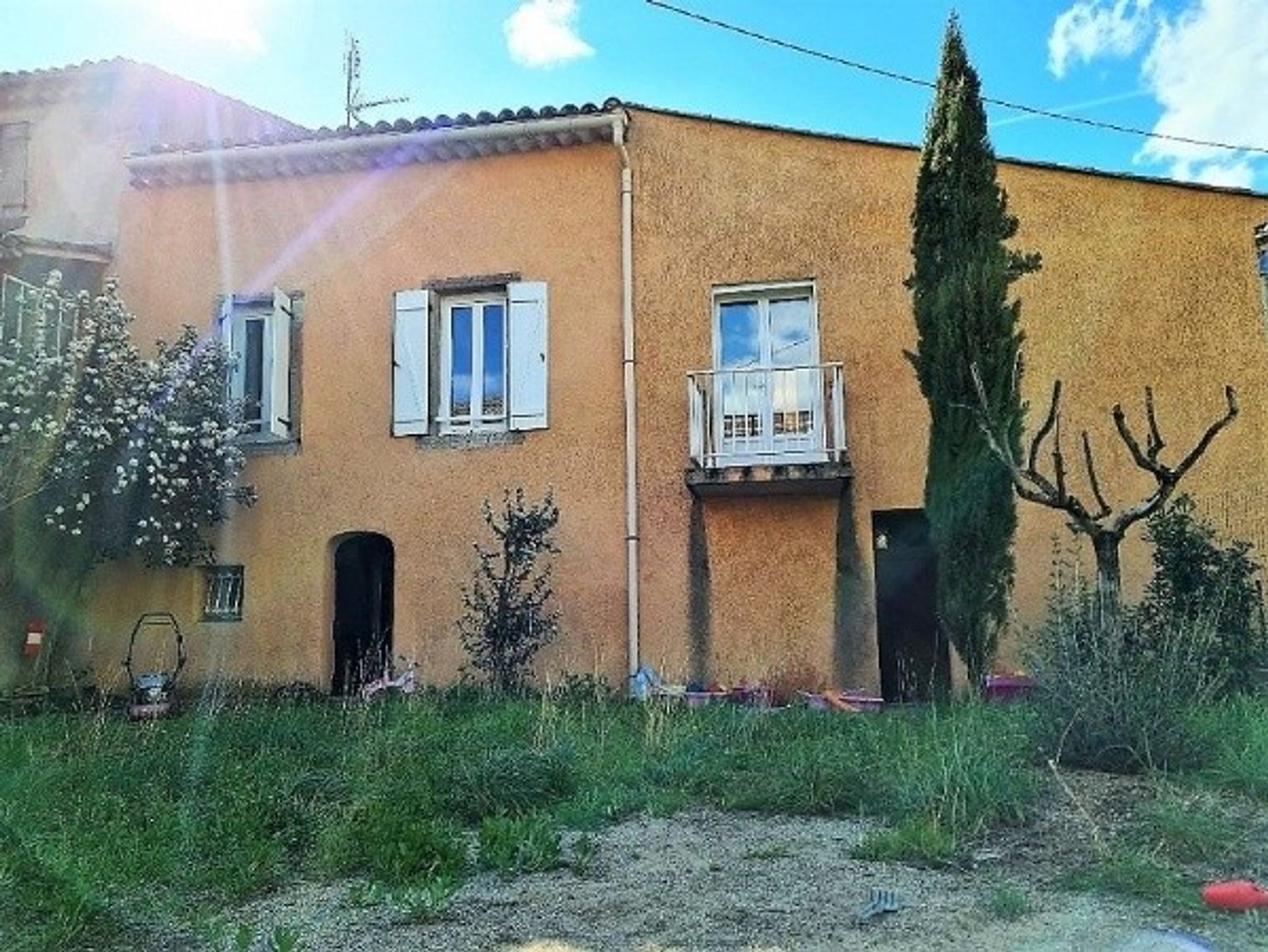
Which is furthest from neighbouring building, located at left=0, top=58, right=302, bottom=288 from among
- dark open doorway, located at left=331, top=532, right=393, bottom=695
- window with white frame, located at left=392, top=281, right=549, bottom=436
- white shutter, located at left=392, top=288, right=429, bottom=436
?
dark open doorway, located at left=331, top=532, right=393, bottom=695

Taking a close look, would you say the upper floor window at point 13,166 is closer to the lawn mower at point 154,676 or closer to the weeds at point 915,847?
the lawn mower at point 154,676

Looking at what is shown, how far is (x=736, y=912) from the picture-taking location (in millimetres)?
3760

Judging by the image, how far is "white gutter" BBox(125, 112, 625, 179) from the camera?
35.5ft

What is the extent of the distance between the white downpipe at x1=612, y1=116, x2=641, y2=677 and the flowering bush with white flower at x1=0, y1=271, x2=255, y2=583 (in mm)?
3898

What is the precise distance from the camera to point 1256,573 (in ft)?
30.2

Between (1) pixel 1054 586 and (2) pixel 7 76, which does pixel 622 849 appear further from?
(2) pixel 7 76

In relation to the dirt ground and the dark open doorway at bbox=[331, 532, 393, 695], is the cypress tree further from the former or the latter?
the dark open doorway at bbox=[331, 532, 393, 695]

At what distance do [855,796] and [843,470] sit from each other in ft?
16.3

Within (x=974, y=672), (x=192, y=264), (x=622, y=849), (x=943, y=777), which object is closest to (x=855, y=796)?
(x=943, y=777)

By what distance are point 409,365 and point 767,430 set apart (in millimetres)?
3749

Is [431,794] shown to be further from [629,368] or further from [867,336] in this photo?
[867,336]

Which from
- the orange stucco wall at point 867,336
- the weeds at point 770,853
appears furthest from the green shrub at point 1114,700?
the orange stucco wall at point 867,336

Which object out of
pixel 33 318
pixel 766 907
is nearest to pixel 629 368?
pixel 33 318

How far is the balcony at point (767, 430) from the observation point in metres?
9.84
